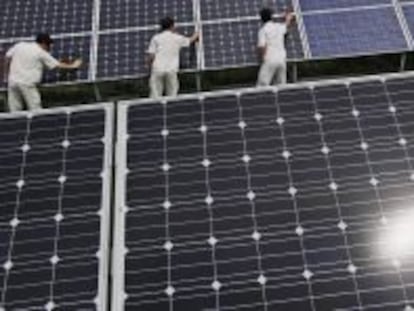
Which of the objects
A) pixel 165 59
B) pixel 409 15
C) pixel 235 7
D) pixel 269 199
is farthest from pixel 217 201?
pixel 409 15

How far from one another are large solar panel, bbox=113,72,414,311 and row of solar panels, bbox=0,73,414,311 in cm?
2

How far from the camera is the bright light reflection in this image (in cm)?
1111

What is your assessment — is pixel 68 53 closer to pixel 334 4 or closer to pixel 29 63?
pixel 29 63

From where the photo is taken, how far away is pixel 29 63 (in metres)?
16.3

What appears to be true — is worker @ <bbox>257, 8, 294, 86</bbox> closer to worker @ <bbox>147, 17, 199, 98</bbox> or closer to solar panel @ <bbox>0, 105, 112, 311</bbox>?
worker @ <bbox>147, 17, 199, 98</bbox>

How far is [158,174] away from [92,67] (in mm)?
4882

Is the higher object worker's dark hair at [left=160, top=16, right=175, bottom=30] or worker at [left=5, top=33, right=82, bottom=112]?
worker's dark hair at [left=160, top=16, right=175, bottom=30]

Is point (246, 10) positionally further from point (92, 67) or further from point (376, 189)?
point (376, 189)

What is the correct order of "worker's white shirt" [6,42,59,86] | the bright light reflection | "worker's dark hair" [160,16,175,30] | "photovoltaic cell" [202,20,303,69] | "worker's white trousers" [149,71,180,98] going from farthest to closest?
1. "photovoltaic cell" [202,20,303,69]
2. "worker's dark hair" [160,16,175,30]
3. "worker's white shirt" [6,42,59,86]
4. "worker's white trousers" [149,71,180,98]
5. the bright light reflection

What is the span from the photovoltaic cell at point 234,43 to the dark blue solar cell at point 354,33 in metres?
0.34

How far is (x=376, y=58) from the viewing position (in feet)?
54.7

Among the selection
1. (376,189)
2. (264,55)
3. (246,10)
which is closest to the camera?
(376,189)

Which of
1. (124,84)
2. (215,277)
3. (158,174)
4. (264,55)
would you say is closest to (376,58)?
(264,55)

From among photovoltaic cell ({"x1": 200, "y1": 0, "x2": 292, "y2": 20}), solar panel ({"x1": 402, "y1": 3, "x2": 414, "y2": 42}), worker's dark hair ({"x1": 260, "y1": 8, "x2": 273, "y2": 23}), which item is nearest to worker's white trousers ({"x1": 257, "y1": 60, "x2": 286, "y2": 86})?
worker's dark hair ({"x1": 260, "y1": 8, "x2": 273, "y2": 23})
